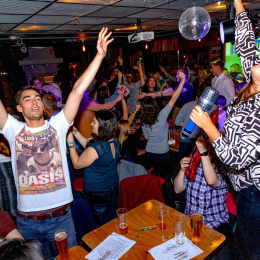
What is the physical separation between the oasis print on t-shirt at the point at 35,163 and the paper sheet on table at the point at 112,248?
0.51 m

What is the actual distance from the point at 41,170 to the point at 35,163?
6cm

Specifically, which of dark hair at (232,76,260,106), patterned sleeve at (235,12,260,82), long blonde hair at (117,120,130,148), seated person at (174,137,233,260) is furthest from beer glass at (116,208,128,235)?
long blonde hair at (117,120,130,148)

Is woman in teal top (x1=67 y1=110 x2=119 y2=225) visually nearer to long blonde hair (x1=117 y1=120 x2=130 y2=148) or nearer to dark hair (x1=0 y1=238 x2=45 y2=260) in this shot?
long blonde hair (x1=117 y1=120 x2=130 y2=148)

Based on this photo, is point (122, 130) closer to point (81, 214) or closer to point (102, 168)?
point (102, 168)

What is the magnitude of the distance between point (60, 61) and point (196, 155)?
25.4 ft

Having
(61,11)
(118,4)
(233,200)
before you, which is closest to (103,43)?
(233,200)

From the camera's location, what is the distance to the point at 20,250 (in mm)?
891

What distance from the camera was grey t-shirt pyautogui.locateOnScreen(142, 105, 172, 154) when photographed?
10.3 feet

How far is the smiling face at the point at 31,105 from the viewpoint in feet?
5.47

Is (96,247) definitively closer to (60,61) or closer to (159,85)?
(159,85)

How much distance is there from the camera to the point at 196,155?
1743 millimetres

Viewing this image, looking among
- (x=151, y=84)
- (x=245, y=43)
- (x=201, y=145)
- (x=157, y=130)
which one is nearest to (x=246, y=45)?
(x=245, y=43)

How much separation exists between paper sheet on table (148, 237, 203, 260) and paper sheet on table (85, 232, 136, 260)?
0.51 feet

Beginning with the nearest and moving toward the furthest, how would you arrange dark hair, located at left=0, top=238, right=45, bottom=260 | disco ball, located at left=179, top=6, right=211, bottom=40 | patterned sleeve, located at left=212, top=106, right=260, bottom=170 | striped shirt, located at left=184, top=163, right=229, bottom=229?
dark hair, located at left=0, top=238, right=45, bottom=260, patterned sleeve, located at left=212, top=106, right=260, bottom=170, striped shirt, located at left=184, top=163, right=229, bottom=229, disco ball, located at left=179, top=6, right=211, bottom=40
